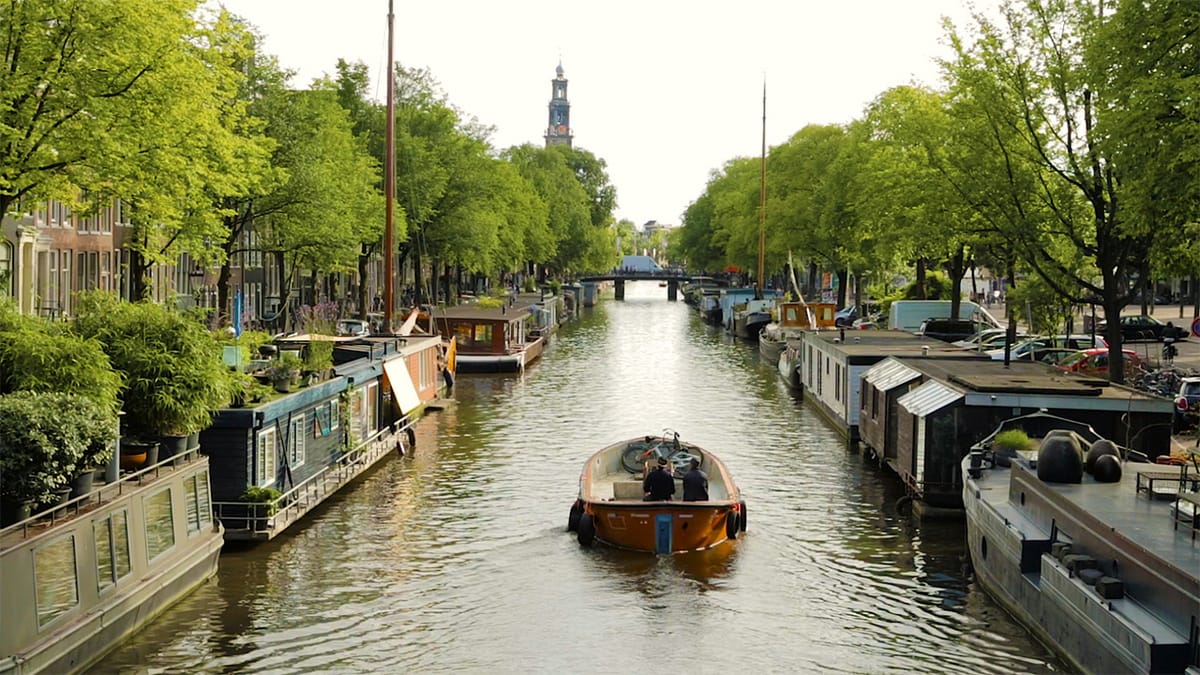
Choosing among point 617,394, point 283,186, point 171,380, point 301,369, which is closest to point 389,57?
point 283,186

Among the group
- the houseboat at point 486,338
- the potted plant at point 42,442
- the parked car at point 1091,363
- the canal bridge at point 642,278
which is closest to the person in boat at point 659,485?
the potted plant at point 42,442

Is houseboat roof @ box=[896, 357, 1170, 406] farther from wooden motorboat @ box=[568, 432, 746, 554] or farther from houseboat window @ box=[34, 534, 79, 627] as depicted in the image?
houseboat window @ box=[34, 534, 79, 627]

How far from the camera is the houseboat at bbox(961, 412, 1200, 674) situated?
57.3 feet

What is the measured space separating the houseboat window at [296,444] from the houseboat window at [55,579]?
11.9 metres

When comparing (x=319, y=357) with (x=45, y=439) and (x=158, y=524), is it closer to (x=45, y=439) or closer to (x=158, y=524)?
(x=158, y=524)

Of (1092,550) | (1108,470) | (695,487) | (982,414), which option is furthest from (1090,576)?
(982,414)

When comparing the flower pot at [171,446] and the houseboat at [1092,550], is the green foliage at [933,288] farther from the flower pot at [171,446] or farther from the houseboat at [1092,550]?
the flower pot at [171,446]

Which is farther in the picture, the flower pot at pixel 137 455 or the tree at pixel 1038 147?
the tree at pixel 1038 147

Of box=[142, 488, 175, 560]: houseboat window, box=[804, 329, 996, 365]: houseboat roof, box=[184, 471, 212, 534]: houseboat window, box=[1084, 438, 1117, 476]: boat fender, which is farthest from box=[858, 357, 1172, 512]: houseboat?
box=[142, 488, 175, 560]: houseboat window

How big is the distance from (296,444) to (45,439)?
13.2 metres

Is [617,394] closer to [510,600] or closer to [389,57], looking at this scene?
[389,57]

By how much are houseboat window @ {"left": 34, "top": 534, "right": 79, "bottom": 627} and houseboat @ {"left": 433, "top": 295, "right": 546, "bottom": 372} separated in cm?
4920

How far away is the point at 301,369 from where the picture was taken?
A: 35.2 m

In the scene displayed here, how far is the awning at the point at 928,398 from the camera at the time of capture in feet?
104
